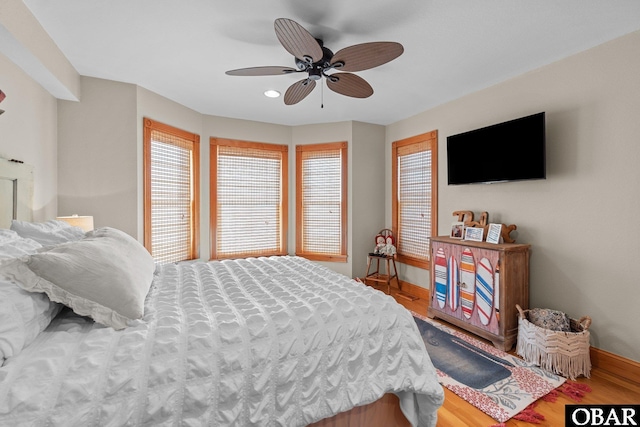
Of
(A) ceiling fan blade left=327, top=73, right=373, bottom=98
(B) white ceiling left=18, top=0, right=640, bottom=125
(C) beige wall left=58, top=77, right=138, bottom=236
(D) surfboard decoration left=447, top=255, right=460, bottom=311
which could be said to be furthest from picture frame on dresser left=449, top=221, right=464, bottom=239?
(C) beige wall left=58, top=77, right=138, bottom=236

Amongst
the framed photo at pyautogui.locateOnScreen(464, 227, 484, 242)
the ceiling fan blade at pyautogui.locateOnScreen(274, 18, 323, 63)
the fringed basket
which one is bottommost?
the fringed basket

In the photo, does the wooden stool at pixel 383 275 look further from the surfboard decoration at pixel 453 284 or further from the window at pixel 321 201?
the surfboard decoration at pixel 453 284

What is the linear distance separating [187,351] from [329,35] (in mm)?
2314

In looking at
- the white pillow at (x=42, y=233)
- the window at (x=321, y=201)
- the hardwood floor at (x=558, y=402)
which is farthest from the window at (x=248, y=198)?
the hardwood floor at (x=558, y=402)

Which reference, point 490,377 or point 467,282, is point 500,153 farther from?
point 490,377

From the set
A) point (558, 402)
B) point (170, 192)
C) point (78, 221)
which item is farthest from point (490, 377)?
point (170, 192)

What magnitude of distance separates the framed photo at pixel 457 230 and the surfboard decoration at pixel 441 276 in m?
0.30

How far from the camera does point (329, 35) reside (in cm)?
224

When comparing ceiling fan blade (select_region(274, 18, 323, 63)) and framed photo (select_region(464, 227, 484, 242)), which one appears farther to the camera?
framed photo (select_region(464, 227, 484, 242))

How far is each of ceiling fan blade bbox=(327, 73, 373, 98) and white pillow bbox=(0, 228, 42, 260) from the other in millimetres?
2209

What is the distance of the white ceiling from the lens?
1919 mm

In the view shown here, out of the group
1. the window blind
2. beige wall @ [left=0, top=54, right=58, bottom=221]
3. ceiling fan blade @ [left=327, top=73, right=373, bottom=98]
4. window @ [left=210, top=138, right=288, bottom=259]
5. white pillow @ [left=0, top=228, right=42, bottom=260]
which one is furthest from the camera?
window @ [left=210, top=138, right=288, bottom=259]

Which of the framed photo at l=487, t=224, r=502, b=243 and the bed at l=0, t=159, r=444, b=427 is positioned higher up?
the framed photo at l=487, t=224, r=502, b=243

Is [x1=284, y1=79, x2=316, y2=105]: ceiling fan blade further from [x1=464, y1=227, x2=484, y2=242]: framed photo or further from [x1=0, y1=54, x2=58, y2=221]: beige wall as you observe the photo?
[x1=464, y1=227, x2=484, y2=242]: framed photo
